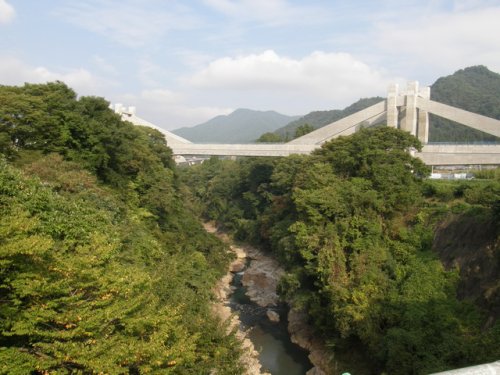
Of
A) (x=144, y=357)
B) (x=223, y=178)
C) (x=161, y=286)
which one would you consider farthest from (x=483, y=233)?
(x=223, y=178)

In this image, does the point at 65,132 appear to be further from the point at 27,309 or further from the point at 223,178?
the point at 223,178

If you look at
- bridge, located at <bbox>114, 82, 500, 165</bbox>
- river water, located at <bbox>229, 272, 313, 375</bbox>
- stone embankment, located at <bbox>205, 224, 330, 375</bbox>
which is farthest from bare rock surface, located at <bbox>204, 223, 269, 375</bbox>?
bridge, located at <bbox>114, 82, 500, 165</bbox>

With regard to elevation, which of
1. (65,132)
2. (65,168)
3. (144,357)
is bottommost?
(144,357)

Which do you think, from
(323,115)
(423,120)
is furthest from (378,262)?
(323,115)

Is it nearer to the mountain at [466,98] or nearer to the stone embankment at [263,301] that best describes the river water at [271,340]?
the stone embankment at [263,301]

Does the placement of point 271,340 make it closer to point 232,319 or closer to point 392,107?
point 232,319

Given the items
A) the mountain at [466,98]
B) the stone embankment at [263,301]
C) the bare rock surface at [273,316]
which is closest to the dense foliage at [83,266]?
the stone embankment at [263,301]
